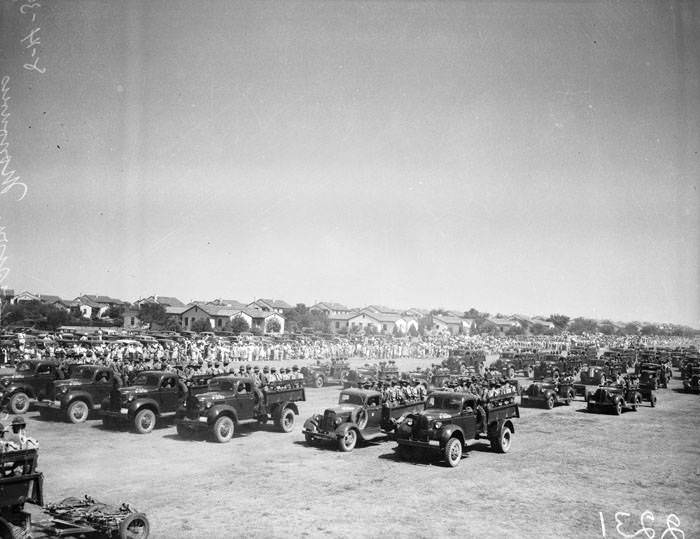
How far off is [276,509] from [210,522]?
4.26 feet

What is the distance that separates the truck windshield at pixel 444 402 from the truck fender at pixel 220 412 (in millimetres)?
5938

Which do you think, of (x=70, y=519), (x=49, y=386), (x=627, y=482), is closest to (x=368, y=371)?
(x=49, y=386)

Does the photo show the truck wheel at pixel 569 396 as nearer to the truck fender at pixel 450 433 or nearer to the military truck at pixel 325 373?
the military truck at pixel 325 373

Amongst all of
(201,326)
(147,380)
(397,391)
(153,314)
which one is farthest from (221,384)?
(153,314)

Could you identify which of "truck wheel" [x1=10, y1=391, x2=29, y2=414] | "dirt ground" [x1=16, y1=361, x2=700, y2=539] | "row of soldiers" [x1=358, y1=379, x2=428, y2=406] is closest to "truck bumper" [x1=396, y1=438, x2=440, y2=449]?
"dirt ground" [x1=16, y1=361, x2=700, y2=539]

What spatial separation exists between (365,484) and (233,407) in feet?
19.2

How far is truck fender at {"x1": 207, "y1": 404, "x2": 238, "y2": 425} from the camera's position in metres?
15.0

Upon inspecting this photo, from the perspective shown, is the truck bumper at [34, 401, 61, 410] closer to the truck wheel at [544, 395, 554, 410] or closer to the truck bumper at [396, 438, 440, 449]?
the truck bumper at [396, 438, 440, 449]

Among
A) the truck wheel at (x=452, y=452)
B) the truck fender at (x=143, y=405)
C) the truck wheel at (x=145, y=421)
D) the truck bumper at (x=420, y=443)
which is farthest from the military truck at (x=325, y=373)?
the truck wheel at (x=452, y=452)

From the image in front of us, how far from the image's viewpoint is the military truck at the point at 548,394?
2489 centimetres

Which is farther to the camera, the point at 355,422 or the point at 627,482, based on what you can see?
the point at 355,422

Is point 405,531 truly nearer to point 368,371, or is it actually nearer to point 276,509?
point 276,509

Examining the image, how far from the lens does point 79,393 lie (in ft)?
56.5

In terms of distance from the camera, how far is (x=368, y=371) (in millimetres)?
29906
